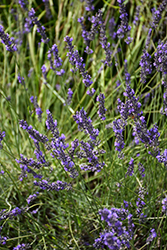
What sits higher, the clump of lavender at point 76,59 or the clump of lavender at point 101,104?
the clump of lavender at point 76,59

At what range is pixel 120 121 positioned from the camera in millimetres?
1431

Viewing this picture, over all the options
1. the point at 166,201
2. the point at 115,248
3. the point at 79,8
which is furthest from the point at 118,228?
the point at 79,8

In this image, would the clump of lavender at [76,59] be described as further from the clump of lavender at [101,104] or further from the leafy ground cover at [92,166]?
the clump of lavender at [101,104]

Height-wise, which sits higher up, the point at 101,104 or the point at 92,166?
the point at 101,104

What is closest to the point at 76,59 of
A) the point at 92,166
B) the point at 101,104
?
the point at 101,104

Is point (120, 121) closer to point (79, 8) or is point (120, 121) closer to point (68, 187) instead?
point (68, 187)

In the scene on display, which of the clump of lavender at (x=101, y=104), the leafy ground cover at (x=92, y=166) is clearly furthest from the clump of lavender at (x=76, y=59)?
the clump of lavender at (x=101, y=104)

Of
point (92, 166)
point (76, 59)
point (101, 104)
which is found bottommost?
point (92, 166)

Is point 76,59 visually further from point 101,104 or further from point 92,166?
point 92,166

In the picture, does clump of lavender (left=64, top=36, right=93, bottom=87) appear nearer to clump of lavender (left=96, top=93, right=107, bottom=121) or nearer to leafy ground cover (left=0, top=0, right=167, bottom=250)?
leafy ground cover (left=0, top=0, right=167, bottom=250)

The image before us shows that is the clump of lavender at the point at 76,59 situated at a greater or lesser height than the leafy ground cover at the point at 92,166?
greater

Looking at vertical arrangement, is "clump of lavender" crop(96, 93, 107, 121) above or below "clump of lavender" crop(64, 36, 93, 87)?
below

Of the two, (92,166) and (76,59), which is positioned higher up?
→ (76,59)

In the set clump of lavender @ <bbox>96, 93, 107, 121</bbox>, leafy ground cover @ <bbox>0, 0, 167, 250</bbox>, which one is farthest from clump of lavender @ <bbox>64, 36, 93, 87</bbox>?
clump of lavender @ <bbox>96, 93, 107, 121</bbox>
